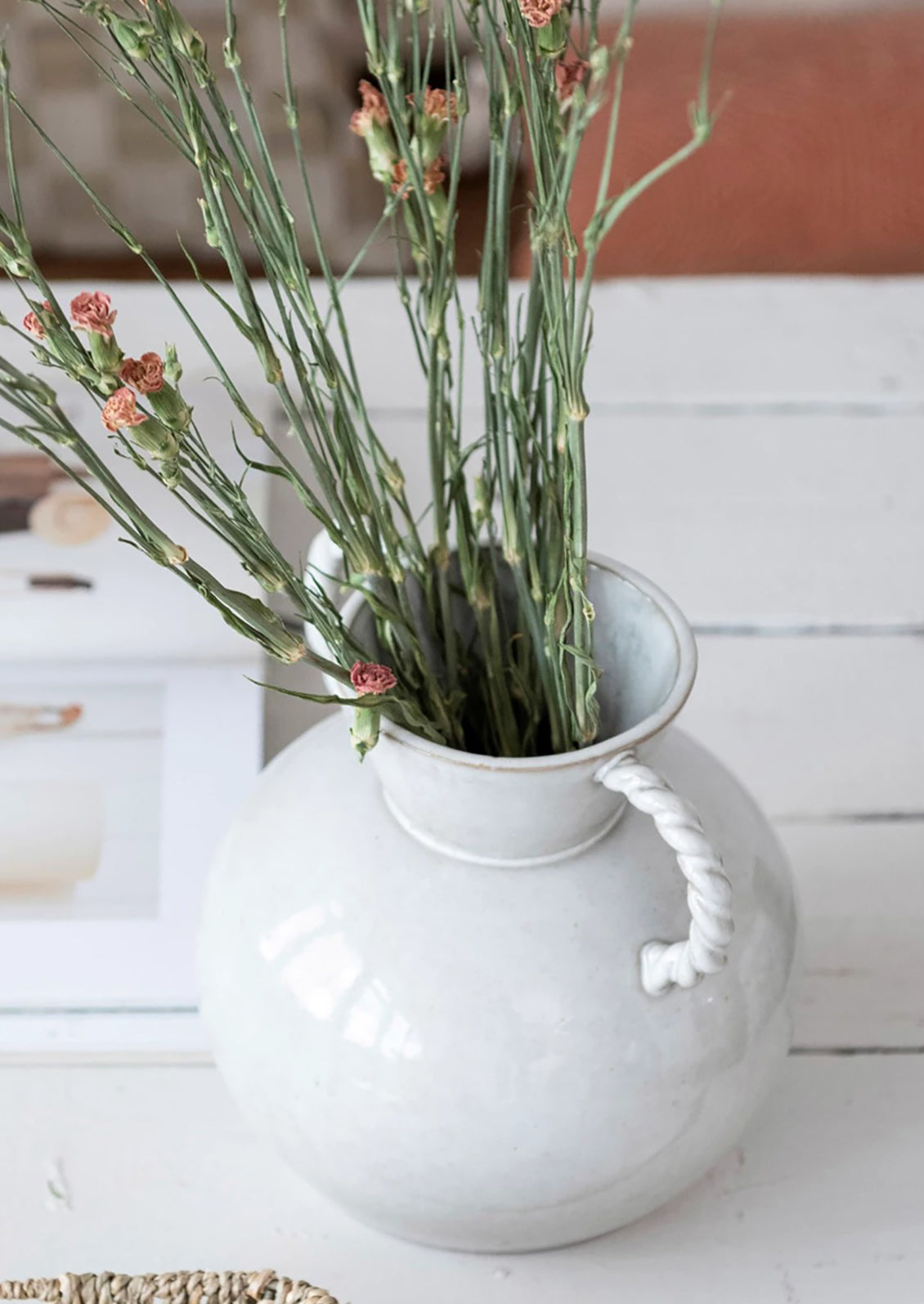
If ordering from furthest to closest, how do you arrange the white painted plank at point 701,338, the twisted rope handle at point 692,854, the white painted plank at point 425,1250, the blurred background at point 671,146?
the blurred background at point 671,146, the white painted plank at point 701,338, the white painted plank at point 425,1250, the twisted rope handle at point 692,854

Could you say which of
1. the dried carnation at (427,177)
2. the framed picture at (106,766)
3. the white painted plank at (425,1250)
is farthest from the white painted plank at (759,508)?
the dried carnation at (427,177)

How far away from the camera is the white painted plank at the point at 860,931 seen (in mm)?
589

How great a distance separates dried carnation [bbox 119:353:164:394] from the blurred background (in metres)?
0.87

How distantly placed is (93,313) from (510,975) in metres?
0.24

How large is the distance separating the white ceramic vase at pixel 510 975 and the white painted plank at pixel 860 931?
0.13 metres

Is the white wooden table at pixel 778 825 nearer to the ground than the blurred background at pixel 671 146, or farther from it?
nearer to the ground

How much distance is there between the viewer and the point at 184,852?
63 cm

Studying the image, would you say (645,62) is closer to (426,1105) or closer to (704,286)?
(704,286)

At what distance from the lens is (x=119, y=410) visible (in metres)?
0.28

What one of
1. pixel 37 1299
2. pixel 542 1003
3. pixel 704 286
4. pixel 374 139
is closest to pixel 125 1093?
pixel 37 1299

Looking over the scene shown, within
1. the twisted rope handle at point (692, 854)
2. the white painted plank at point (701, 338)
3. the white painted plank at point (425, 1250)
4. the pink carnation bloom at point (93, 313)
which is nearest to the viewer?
the pink carnation bloom at point (93, 313)

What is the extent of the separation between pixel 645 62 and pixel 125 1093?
1.02m

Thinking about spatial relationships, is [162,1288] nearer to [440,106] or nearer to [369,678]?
[369,678]

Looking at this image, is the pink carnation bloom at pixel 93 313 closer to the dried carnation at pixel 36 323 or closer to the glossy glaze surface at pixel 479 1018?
the dried carnation at pixel 36 323
